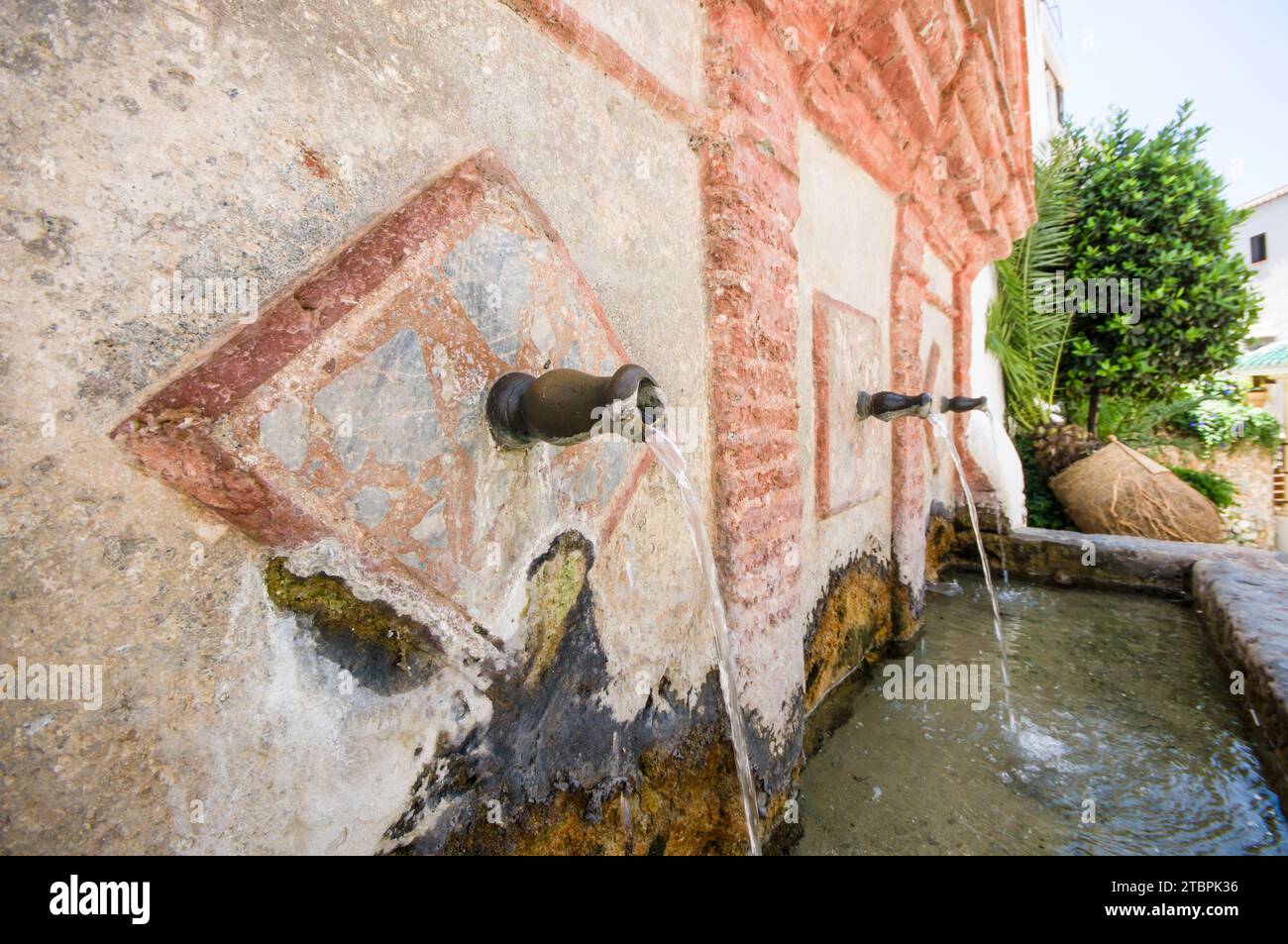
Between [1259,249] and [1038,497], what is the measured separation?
18.3 m

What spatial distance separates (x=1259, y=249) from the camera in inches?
682

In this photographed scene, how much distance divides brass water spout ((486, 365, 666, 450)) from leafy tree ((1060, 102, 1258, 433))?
25.8ft

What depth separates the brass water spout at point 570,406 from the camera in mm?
1024

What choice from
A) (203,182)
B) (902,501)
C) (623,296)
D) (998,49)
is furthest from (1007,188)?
(203,182)

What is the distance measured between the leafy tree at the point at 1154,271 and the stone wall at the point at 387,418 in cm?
668

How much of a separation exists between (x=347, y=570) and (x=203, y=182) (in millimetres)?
572

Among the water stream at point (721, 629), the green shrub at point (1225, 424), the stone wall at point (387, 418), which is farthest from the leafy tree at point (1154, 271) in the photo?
the water stream at point (721, 629)

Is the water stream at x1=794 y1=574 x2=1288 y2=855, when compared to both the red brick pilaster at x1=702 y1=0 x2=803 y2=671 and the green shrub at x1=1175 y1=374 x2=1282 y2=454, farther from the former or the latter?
the green shrub at x1=1175 y1=374 x2=1282 y2=454

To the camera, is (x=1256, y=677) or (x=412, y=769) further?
(x=1256, y=677)

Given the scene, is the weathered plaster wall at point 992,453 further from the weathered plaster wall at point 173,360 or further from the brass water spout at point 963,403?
the weathered plaster wall at point 173,360

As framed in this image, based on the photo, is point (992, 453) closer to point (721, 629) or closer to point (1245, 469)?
point (721, 629)

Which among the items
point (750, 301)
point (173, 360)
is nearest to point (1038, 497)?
point (750, 301)

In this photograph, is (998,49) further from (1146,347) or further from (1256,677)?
(1146,347)
